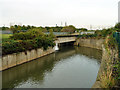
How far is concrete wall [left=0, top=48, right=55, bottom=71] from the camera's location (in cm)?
1573

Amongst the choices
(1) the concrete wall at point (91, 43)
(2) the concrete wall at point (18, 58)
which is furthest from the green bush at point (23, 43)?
(1) the concrete wall at point (91, 43)

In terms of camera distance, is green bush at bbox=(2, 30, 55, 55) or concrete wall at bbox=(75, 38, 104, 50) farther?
concrete wall at bbox=(75, 38, 104, 50)

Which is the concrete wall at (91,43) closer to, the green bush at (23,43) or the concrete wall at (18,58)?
the green bush at (23,43)

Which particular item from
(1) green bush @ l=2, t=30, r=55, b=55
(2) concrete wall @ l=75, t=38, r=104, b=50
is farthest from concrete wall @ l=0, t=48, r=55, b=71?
(2) concrete wall @ l=75, t=38, r=104, b=50

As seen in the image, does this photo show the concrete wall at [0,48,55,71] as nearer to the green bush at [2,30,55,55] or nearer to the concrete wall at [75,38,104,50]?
the green bush at [2,30,55,55]

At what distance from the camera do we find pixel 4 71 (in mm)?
15477

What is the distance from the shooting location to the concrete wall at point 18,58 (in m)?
15.7

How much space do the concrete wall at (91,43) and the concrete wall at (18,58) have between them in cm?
2159

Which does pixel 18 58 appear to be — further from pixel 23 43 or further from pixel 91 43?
pixel 91 43

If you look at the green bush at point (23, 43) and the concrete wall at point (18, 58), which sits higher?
the green bush at point (23, 43)

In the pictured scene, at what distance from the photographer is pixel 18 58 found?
18250mm

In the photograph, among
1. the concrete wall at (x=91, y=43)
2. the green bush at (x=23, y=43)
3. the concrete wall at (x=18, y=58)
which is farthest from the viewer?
the concrete wall at (x=91, y=43)

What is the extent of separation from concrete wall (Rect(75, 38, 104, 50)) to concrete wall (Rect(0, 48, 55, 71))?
2159 cm

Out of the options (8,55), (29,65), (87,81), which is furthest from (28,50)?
(87,81)
